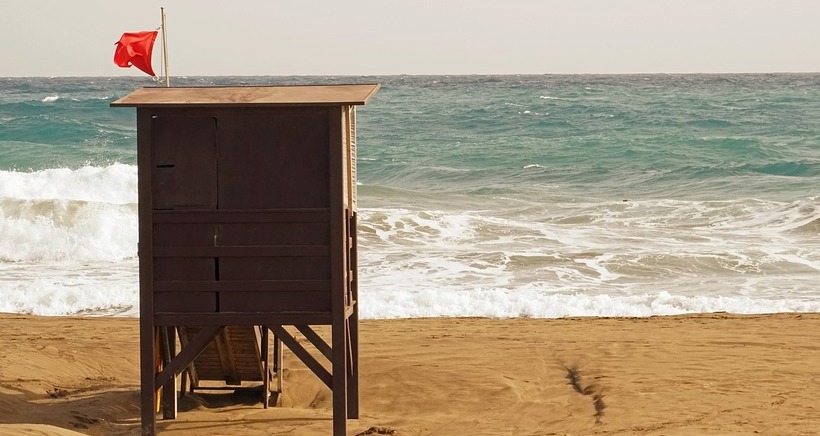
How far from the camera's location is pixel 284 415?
965 centimetres

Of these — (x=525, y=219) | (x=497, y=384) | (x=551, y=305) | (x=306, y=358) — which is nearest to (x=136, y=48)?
(x=306, y=358)

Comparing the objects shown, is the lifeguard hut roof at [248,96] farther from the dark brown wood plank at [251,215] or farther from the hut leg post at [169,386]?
the hut leg post at [169,386]

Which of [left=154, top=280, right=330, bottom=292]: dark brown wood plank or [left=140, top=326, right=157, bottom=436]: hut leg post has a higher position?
[left=154, top=280, right=330, bottom=292]: dark brown wood plank

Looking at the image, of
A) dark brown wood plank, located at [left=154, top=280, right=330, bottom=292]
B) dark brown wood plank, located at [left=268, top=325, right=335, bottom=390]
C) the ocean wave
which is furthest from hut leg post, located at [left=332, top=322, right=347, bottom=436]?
the ocean wave

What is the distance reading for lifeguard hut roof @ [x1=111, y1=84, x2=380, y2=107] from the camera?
314 inches

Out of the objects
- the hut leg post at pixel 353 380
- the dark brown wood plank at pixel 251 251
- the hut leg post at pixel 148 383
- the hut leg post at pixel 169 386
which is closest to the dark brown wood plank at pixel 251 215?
the dark brown wood plank at pixel 251 251

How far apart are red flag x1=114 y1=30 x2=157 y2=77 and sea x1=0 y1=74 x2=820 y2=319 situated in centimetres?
634

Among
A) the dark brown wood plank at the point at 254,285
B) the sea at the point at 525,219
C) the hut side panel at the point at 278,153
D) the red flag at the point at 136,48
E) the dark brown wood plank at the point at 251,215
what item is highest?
the red flag at the point at 136,48

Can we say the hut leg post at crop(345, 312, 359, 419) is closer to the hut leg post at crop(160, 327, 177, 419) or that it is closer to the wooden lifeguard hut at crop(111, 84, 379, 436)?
the wooden lifeguard hut at crop(111, 84, 379, 436)

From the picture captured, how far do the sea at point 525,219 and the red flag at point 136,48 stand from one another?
6.34m

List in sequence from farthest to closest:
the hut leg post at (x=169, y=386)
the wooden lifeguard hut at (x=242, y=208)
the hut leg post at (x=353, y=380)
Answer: the hut leg post at (x=353, y=380), the hut leg post at (x=169, y=386), the wooden lifeguard hut at (x=242, y=208)

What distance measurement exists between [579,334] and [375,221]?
11.1 metres

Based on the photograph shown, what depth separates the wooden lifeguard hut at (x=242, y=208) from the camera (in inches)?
321

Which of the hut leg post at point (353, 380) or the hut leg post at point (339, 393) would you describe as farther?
the hut leg post at point (353, 380)
